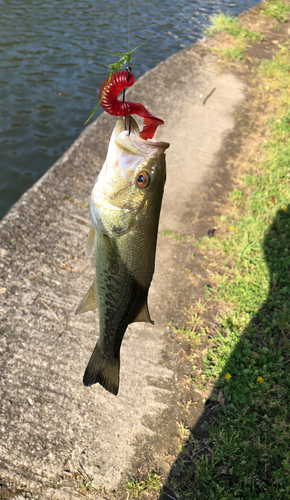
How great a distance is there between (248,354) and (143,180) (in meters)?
2.50

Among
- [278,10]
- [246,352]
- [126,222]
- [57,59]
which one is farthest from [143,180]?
[278,10]

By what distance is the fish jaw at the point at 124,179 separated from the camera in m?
1.87

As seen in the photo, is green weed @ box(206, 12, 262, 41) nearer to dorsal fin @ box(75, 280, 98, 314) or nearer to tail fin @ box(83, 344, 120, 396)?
dorsal fin @ box(75, 280, 98, 314)

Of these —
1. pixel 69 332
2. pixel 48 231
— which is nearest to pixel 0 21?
pixel 48 231

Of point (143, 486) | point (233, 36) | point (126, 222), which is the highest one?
point (233, 36)

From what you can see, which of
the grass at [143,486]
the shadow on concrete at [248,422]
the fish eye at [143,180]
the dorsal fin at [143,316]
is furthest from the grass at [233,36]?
the grass at [143,486]

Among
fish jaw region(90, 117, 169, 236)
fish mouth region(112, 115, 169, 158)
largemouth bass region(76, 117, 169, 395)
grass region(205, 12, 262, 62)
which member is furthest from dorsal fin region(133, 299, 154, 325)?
grass region(205, 12, 262, 62)

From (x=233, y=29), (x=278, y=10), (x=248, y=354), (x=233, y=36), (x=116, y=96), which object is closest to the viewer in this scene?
(x=116, y=96)

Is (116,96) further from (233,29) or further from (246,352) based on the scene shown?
(233,29)

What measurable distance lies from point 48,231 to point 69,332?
149cm

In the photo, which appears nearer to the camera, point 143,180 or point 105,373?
point 143,180

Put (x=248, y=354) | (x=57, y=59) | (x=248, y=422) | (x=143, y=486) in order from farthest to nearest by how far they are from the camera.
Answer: (x=57, y=59)
(x=248, y=354)
(x=248, y=422)
(x=143, y=486)

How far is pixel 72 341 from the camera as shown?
3.71m

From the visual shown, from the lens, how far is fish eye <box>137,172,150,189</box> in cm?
192
